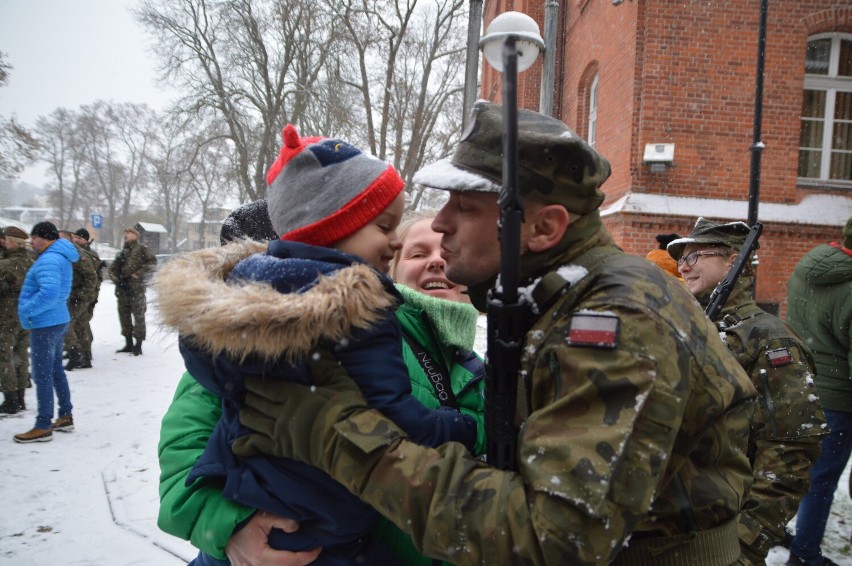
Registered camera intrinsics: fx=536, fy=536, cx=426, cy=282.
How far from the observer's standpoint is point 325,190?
154 cm

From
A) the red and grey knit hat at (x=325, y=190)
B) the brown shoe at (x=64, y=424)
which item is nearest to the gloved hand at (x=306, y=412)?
the red and grey knit hat at (x=325, y=190)

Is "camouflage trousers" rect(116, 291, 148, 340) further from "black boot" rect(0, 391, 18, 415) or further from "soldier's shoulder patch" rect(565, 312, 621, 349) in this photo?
"soldier's shoulder patch" rect(565, 312, 621, 349)

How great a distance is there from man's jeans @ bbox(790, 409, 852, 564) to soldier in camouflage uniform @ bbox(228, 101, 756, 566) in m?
3.13

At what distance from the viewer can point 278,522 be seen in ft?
4.27

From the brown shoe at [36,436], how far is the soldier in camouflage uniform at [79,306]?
9.55 ft

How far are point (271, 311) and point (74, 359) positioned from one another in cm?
922

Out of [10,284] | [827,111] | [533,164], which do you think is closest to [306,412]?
[533,164]

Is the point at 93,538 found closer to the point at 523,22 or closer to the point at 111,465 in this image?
the point at 111,465

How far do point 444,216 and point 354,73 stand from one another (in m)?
20.2

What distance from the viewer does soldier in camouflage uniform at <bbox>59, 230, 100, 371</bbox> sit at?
824 centimetres

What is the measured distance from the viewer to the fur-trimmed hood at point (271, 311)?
1164mm

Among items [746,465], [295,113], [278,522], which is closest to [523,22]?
[746,465]

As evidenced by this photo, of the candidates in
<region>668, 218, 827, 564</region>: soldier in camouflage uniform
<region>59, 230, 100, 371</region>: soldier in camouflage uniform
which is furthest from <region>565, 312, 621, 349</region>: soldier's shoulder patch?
<region>59, 230, 100, 371</region>: soldier in camouflage uniform

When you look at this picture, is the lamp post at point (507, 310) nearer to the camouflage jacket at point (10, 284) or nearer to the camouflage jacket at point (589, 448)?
the camouflage jacket at point (589, 448)
